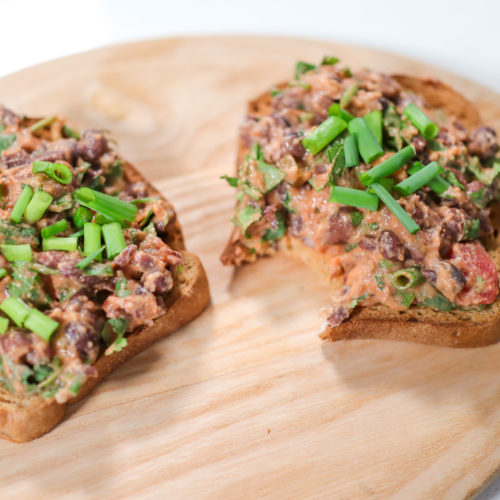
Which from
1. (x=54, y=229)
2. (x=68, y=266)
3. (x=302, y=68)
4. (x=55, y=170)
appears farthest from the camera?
(x=302, y=68)

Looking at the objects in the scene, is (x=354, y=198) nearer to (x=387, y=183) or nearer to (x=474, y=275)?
(x=387, y=183)

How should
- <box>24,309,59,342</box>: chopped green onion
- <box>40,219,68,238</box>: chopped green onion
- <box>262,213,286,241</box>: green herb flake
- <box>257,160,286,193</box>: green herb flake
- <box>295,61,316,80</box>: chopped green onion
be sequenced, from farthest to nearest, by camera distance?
<box>295,61,316,80</box>: chopped green onion < <box>262,213,286,241</box>: green herb flake < <box>257,160,286,193</box>: green herb flake < <box>40,219,68,238</box>: chopped green onion < <box>24,309,59,342</box>: chopped green onion

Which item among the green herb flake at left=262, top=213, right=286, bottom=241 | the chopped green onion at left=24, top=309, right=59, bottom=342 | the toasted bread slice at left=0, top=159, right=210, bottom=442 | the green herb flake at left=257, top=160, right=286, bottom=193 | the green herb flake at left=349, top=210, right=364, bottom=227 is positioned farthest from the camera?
the green herb flake at left=262, top=213, right=286, bottom=241

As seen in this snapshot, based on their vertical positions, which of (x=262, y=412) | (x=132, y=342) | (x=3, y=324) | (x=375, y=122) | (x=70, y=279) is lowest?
(x=262, y=412)

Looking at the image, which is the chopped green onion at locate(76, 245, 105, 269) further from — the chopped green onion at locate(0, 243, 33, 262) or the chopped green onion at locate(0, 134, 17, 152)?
the chopped green onion at locate(0, 134, 17, 152)

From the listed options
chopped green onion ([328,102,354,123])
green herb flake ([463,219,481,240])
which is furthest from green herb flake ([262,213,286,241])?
green herb flake ([463,219,481,240])

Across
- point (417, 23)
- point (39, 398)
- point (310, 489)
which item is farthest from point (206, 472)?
point (417, 23)

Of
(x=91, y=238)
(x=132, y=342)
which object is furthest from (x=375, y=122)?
(x=132, y=342)

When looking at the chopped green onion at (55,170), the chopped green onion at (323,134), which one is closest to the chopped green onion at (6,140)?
the chopped green onion at (55,170)
